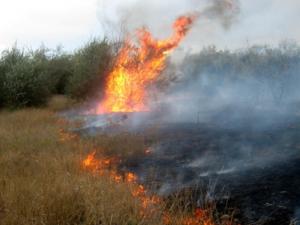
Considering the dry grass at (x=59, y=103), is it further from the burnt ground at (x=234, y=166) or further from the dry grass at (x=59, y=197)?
the dry grass at (x=59, y=197)

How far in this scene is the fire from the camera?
19844mm

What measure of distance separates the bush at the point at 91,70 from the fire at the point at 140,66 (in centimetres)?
526

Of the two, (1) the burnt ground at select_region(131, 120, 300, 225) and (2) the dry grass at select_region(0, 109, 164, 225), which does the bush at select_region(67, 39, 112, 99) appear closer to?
(1) the burnt ground at select_region(131, 120, 300, 225)

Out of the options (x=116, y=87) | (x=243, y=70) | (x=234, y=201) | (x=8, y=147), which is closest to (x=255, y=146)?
(x=234, y=201)

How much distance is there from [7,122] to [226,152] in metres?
11.3

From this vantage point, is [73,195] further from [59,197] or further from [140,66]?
[140,66]

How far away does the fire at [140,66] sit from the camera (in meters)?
19.8

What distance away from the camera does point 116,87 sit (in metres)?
21.8

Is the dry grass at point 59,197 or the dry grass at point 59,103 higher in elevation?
the dry grass at point 59,103

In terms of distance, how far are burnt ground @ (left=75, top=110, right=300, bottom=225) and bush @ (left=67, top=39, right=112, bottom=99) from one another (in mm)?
11894

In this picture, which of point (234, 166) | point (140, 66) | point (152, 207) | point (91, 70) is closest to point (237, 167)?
point (234, 166)

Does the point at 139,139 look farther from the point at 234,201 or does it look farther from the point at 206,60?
the point at 206,60

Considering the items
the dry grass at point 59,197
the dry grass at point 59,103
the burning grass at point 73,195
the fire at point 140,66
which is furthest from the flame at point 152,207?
the dry grass at point 59,103

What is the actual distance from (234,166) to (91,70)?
742 inches
